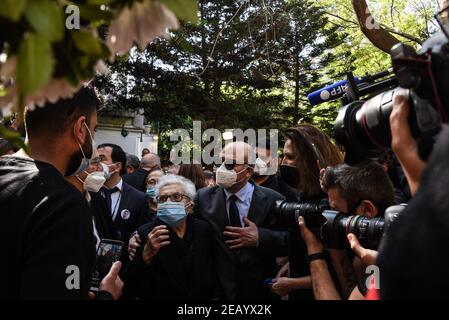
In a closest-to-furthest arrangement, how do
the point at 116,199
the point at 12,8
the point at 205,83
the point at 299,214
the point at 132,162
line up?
the point at 12,8
the point at 299,214
the point at 116,199
the point at 132,162
the point at 205,83

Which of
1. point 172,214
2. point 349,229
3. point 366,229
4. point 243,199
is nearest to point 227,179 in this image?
point 243,199

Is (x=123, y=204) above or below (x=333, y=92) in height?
below

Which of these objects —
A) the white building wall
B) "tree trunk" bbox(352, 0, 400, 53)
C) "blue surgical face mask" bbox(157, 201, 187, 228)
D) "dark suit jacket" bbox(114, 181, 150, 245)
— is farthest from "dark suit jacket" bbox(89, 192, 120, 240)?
the white building wall

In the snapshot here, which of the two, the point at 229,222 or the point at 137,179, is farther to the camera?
the point at 137,179

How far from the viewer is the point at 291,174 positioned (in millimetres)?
3545

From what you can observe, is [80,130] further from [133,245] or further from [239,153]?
[239,153]

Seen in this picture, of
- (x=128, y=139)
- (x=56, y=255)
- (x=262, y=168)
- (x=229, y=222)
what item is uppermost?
(x=128, y=139)

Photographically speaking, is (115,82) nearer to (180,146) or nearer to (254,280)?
(180,146)

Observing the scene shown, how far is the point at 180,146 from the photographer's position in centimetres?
2152

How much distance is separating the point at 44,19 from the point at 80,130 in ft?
5.06

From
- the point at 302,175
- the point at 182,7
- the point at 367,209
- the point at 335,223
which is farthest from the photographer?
the point at 302,175

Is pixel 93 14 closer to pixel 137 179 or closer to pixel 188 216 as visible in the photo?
pixel 188 216
